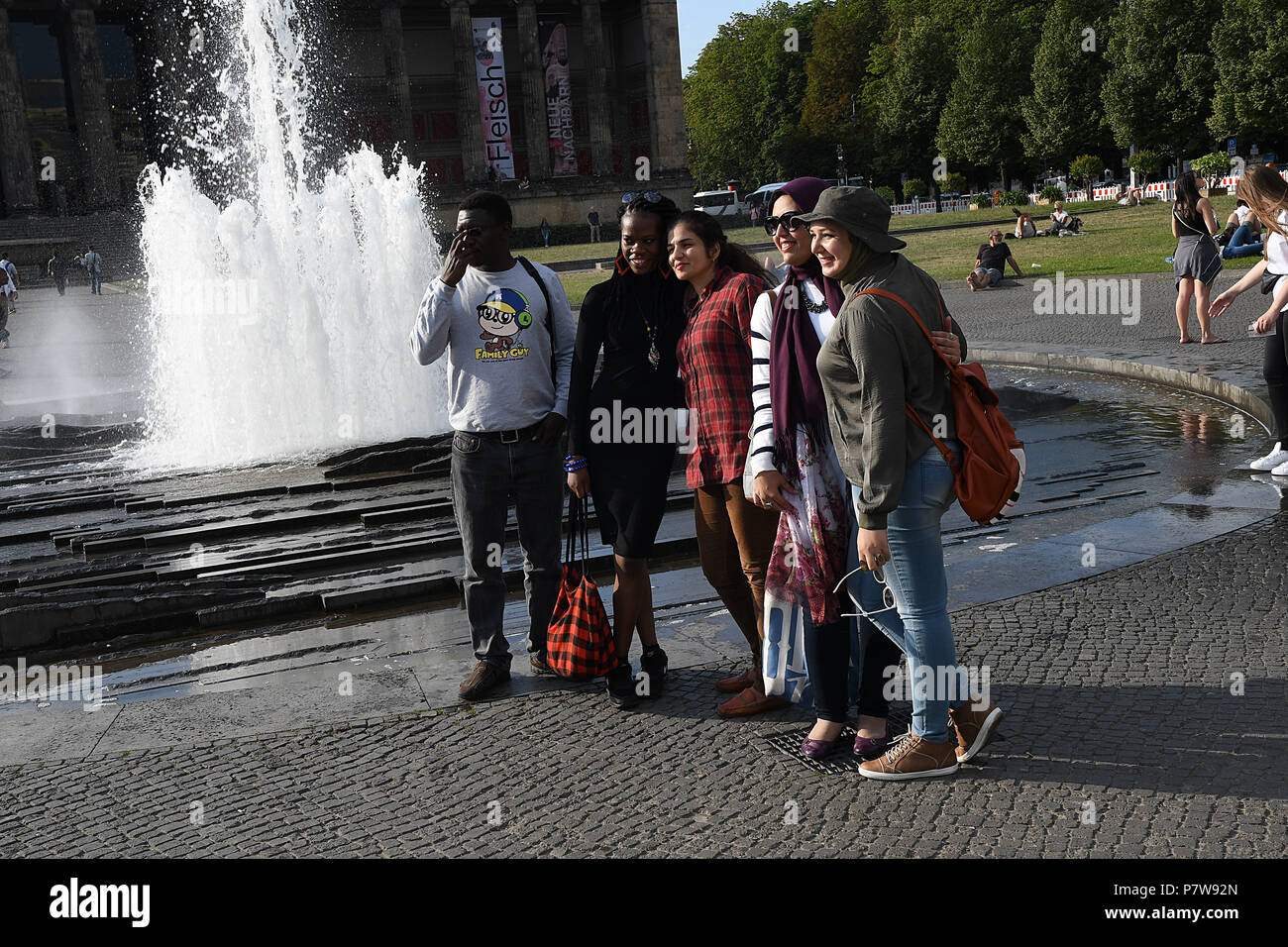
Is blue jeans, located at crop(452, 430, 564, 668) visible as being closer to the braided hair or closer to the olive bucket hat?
Answer: the braided hair

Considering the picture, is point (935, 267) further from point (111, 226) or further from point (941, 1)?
point (941, 1)

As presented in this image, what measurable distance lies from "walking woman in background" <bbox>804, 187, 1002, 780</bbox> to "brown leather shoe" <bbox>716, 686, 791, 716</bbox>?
0.86 m

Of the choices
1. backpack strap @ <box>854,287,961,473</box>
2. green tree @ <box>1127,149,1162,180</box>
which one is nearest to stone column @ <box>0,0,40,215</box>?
green tree @ <box>1127,149,1162,180</box>

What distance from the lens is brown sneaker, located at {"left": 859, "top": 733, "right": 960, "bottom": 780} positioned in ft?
15.0

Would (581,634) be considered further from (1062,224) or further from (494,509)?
(1062,224)

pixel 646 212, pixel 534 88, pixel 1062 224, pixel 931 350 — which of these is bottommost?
pixel 931 350

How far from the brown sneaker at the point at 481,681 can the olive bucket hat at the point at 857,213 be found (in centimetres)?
266

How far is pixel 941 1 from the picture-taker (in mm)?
79125

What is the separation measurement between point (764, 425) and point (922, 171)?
77.7 metres

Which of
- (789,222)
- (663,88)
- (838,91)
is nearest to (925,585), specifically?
(789,222)

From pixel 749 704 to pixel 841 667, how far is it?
0.62 meters

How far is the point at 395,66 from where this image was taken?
233 ft

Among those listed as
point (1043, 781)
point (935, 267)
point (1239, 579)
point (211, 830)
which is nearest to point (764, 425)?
point (1043, 781)
